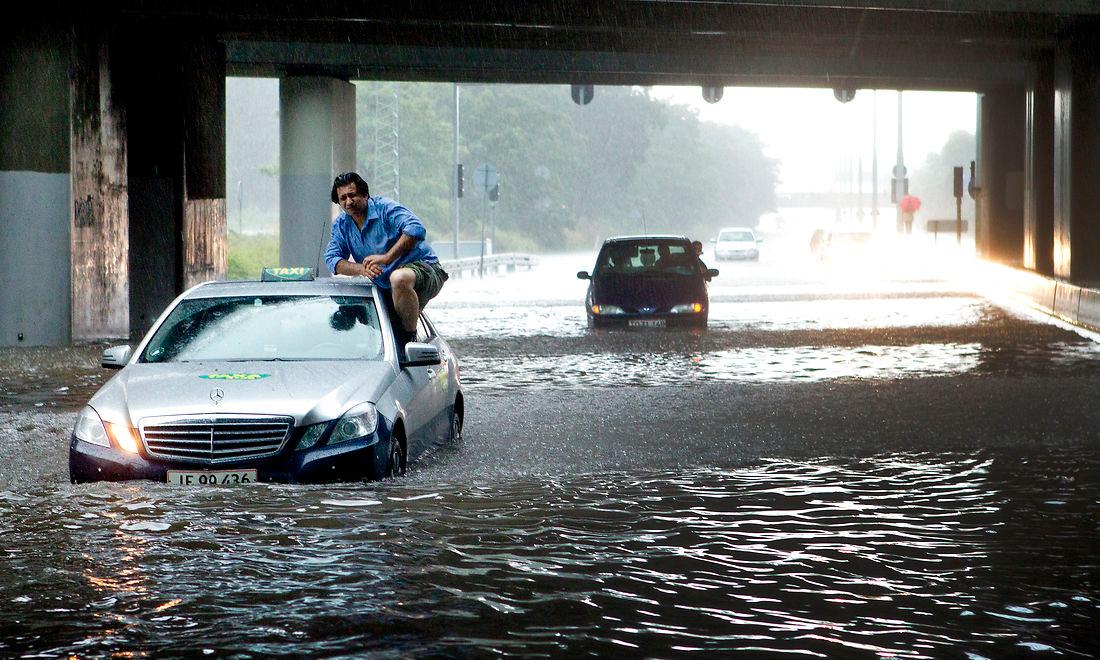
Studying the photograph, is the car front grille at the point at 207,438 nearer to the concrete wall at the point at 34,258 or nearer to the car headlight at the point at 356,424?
the car headlight at the point at 356,424

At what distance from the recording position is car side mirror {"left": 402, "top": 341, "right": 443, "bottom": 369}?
31.1ft

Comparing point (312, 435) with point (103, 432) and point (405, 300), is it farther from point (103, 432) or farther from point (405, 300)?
point (405, 300)

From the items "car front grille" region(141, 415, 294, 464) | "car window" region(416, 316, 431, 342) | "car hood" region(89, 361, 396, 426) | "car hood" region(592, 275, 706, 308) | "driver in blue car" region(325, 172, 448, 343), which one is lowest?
"car front grille" region(141, 415, 294, 464)

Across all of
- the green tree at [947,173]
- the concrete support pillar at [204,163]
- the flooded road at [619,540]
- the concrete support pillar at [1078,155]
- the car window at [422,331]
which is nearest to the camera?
the flooded road at [619,540]

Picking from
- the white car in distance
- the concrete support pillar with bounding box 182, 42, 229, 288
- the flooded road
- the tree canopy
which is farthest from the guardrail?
the flooded road

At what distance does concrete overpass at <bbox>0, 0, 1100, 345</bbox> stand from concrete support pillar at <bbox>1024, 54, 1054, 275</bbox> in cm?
6

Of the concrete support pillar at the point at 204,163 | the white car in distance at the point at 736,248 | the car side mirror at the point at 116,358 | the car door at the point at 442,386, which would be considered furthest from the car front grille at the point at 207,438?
the white car in distance at the point at 736,248

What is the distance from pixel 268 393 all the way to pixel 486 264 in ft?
147

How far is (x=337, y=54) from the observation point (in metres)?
30.8

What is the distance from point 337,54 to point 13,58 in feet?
36.5

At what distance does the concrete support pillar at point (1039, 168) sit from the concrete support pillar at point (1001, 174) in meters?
7.03

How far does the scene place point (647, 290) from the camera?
22.5 meters

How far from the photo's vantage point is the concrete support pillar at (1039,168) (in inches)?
1320

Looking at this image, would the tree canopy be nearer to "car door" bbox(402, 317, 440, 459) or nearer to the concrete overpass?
the concrete overpass
